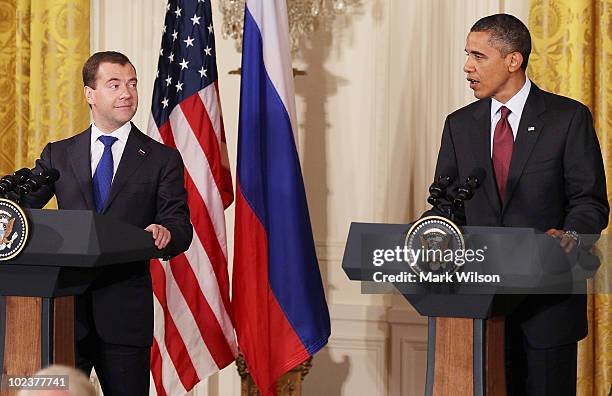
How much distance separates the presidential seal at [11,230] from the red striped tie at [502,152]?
1650mm

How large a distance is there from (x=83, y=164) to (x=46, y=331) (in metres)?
0.75

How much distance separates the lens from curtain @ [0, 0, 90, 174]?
5.86 meters

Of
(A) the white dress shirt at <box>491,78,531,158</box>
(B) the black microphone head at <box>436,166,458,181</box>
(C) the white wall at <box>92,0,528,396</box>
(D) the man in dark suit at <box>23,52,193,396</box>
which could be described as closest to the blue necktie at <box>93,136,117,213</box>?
(D) the man in dark suit at <box>23,52,193,396</box>

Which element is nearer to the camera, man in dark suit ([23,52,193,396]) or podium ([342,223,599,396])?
podium ([342,223,599,396])

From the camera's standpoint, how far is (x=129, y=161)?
3871 millimetres

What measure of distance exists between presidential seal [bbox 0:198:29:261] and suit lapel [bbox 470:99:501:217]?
159cm

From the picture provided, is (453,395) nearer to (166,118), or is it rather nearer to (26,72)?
(166,118)

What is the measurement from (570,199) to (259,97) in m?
1.94

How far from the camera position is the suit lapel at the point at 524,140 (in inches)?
143

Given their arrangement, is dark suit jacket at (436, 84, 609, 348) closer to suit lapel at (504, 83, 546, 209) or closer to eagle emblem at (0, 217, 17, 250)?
suit lapel at (504, 83, 546, 209)

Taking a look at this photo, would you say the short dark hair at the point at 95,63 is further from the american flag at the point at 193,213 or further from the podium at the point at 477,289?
the podium at the point at 477,289

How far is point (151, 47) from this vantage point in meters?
6.12

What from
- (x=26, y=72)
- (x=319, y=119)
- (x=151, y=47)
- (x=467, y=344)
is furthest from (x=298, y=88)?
(x=467, y=344)

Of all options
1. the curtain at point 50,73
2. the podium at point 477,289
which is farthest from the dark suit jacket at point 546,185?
the curtain at point 50,73
